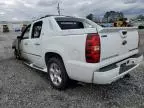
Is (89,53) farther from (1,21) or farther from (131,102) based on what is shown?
(1,21)

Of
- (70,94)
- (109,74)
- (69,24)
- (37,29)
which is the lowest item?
(70,94)

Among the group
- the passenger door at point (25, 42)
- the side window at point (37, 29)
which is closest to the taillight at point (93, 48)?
the side window at point (37, 29)

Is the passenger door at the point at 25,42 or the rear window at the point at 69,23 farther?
the passenger door at the point at 25,42

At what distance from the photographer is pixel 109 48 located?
3297 millimetres

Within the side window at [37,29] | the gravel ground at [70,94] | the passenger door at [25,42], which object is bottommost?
the gravel ground at [70,94]

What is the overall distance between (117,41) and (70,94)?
65.4 inches

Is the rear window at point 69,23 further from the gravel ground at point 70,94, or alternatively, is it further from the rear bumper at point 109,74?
the rear bumper at point 109,74

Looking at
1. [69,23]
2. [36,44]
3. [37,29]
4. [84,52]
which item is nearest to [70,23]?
[69,23]

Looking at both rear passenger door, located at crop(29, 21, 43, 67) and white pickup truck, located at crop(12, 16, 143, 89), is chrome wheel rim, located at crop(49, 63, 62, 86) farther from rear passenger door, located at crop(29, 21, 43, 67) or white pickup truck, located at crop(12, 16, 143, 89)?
rear passenger door, located at crop(29, 21, 43, 67)

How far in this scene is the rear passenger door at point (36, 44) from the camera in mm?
4836

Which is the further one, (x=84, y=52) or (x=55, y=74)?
(x=55, y=74)

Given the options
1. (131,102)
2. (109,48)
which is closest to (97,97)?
(131,102)

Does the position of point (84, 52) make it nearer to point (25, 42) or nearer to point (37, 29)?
point (37, 29)

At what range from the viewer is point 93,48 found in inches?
122
